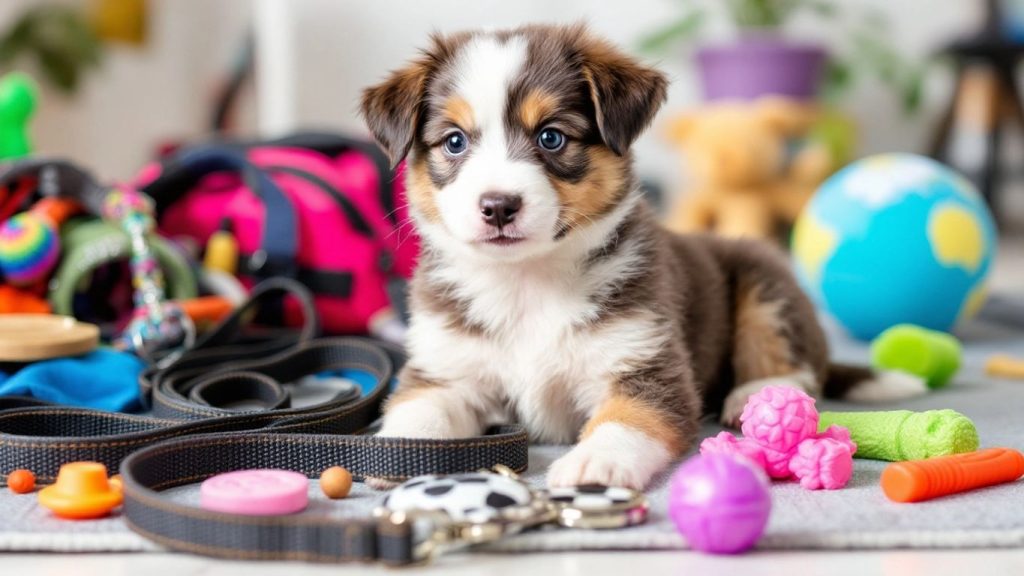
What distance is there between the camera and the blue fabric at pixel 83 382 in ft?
8.70

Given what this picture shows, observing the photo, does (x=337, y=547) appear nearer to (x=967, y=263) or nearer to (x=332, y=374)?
(x=332, y=374)

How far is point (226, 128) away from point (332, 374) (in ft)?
19.3

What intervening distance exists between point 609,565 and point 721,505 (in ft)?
0.67

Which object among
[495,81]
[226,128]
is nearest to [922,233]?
[495,81]

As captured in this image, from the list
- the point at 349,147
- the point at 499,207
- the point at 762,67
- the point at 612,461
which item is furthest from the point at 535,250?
the point at 762,67

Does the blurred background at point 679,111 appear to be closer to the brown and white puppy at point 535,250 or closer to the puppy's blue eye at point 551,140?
the brown and white puppy at point 535,250

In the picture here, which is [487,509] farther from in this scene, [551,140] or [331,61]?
[331,61]

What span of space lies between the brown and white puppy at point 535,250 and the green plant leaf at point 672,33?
4936 millimetres

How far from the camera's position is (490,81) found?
2.32m

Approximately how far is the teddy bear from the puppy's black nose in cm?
457

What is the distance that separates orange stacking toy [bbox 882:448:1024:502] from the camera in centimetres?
195

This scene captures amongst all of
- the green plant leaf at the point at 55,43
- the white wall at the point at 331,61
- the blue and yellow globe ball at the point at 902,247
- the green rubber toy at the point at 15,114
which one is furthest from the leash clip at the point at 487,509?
the green plant leaf at the point at 55,43

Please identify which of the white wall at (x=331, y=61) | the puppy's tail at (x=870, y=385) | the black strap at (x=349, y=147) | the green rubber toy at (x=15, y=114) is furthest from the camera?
the white wall at (x=331, y=61)

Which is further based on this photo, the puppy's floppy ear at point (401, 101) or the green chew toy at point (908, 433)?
the puppy's floppy ear at point (401, 101)
